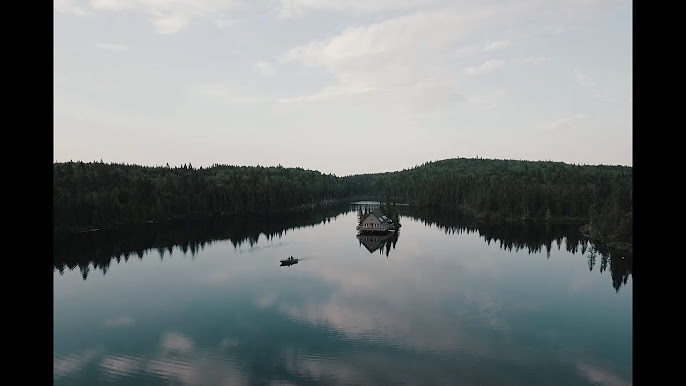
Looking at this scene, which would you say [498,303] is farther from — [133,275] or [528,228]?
[528,228]

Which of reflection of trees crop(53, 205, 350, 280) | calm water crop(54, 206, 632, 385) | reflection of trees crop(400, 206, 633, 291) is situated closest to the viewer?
calm water crop(54, 206, 632, 385)

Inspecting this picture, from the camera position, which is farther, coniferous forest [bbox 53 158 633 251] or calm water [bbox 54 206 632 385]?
coniferous forest [bbox 53 158 633 251]

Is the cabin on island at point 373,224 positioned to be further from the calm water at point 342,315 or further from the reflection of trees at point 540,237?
the reflection of trees at point 540,237

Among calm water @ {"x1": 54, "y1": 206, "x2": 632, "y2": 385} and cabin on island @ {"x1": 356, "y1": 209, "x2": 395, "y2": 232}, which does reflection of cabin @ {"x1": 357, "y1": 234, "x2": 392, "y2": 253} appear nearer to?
cabin on island @ {"x1": 356, "y1": 209, "x2": 395, "y2": 232}

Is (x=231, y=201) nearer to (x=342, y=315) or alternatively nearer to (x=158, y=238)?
(x=158, y=238)

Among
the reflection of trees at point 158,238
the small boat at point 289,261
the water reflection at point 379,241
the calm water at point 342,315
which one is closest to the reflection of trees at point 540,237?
the calm water at point 342,315

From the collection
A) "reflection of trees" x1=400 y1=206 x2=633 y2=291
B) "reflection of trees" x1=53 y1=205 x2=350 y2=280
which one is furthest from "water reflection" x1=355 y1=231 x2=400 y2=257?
"reflection of trees" x1=53 y1=205 x2=350 y2=280
